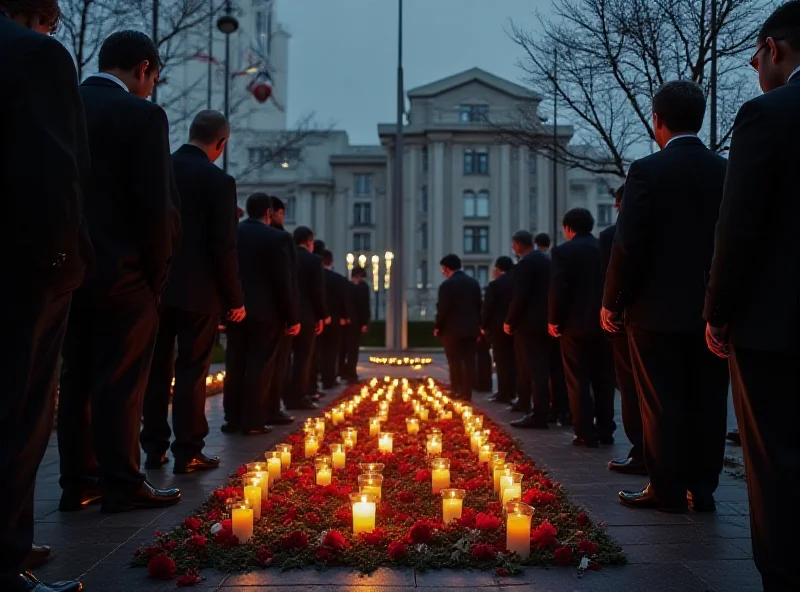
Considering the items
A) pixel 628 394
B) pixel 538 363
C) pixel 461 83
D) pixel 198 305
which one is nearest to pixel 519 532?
pixel 628 394

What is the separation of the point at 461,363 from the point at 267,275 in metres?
4.53

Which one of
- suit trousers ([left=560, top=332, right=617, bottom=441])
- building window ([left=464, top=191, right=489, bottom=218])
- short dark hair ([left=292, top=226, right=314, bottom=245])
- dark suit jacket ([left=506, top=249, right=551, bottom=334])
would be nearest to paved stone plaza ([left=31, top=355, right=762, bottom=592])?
suit trousers ([left=560, top=332, right=617, bottom=441])

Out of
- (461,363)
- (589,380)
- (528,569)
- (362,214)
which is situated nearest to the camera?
(528,569)

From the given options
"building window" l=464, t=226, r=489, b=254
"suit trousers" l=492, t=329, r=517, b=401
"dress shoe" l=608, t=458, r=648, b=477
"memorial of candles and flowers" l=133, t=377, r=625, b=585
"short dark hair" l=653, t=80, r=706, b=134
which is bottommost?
"dress shoe" l=608, t=458, r=648, b=477

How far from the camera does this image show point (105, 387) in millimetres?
4758

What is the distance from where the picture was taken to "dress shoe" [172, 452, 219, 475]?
6.17 metres

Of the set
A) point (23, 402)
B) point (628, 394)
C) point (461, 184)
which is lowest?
point (628, 394)

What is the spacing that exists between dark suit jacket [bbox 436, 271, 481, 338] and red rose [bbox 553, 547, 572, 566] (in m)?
8.09

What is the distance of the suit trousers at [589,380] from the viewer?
762cm

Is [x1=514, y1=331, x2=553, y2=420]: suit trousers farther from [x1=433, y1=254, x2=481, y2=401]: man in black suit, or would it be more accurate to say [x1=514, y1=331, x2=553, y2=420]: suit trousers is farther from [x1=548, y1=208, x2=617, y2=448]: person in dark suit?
[x1=433, y1=254, x2=481, y2=401]: man in black suit

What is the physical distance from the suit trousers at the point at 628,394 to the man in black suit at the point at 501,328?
16.8 ft

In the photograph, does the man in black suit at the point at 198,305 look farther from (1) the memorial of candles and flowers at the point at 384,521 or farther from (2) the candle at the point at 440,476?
(2) the candle at the point at 440,476

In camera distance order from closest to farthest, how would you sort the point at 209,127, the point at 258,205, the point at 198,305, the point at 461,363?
the point at 198,305, the point at 209,127, the point at 258,205, the point at 461,363

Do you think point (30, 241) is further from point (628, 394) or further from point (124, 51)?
point (628, 394)
